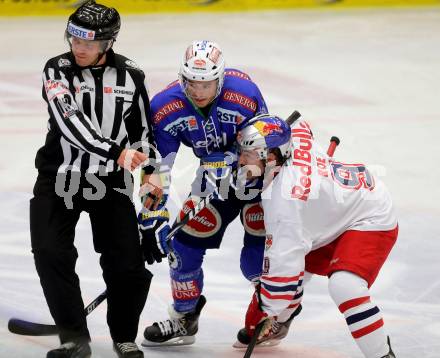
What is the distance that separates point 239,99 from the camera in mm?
3996

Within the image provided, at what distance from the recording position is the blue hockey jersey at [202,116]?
3.98 m

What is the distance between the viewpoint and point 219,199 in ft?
13.6

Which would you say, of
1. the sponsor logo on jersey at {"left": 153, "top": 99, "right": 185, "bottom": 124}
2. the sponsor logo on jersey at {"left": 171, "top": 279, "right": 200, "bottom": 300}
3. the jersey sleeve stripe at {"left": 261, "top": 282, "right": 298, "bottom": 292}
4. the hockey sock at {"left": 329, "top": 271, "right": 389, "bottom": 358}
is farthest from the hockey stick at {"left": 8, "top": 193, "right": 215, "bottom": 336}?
the hockey sock at {"left": 329, "top": 271, "right": 389, "bottom": 358}

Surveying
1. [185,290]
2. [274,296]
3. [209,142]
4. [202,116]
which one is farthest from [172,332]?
[202,116]

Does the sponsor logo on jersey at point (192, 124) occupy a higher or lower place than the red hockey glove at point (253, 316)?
higher

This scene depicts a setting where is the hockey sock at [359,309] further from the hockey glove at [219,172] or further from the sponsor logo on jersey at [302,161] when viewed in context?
the hockey glove at [219,172]

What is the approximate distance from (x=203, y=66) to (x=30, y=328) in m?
1.38

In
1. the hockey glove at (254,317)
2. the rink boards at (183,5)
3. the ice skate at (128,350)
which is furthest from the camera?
the rink boards at (183,5)

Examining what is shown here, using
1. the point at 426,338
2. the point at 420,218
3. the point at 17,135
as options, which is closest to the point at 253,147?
the point at 426,338

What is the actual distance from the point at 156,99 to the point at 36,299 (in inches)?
49.8

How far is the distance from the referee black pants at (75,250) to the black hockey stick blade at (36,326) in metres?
0.26

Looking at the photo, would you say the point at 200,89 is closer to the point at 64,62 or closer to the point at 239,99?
the point at 239,99

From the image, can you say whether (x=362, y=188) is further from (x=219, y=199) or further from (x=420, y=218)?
(x=420, y=218)

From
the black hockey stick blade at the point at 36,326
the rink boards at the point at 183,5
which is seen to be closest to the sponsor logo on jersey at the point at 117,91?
the black hockey stick blade at the point at 36,326
